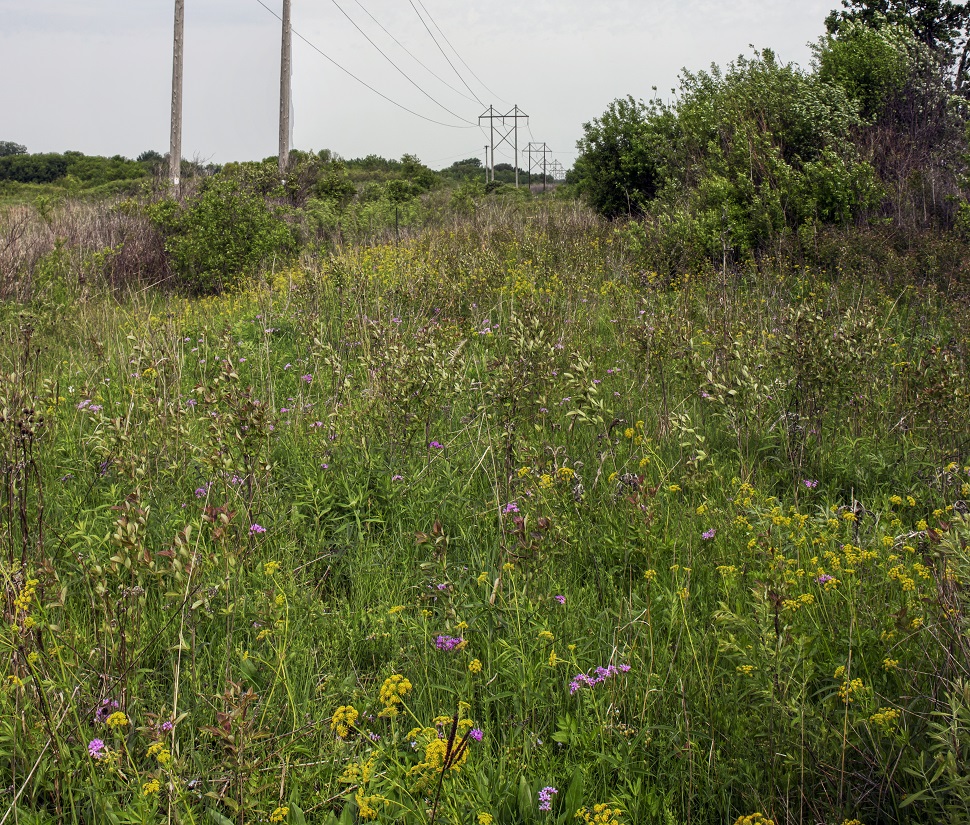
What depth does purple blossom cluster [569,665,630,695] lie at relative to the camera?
205cm

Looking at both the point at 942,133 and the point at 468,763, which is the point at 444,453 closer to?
the point at 468,763

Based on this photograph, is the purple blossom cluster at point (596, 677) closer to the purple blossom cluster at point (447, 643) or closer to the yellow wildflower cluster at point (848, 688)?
the purple blossom cluster at point (447, 643)

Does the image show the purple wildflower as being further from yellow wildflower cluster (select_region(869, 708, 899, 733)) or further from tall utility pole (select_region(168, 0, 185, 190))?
tall utility pole (select_region(168, 0, 185, 190))

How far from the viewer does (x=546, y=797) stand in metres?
1.74

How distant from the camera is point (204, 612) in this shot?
2.40 m

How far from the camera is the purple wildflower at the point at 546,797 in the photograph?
172 cm

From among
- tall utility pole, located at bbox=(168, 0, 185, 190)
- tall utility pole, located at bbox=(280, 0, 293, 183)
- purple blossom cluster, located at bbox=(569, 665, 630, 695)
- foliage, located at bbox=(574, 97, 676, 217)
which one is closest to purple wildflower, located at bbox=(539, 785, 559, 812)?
purple blossom cluster, located at bbox=(569, 665, 630, 695)

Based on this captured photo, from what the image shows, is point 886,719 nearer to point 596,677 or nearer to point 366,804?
point 596,677

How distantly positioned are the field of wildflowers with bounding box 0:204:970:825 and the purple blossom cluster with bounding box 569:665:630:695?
0.03ft

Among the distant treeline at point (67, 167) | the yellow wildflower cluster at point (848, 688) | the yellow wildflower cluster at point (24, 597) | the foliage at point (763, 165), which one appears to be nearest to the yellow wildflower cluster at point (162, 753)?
the yellow wildflower cluster at point (24, 597)

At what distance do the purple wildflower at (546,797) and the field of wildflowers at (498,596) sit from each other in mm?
→ 20

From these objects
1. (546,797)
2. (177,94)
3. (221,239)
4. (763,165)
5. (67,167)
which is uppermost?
(67,167)

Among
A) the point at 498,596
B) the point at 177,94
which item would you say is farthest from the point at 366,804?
the point at 177,94

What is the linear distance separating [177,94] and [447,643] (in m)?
19.6
